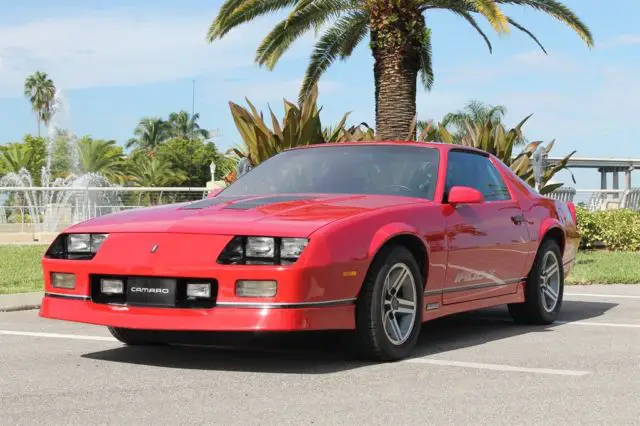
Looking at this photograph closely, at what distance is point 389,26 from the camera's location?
20.4 metres

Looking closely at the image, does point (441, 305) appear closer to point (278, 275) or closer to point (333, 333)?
point (333, 333)

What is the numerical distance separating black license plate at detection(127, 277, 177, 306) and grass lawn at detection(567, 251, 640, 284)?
8.45 metres

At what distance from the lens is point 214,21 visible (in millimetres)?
22094

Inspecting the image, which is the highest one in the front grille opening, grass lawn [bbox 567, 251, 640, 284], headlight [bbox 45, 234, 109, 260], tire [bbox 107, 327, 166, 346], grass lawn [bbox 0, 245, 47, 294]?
headlight [bbox 45, 234, 109, 260]

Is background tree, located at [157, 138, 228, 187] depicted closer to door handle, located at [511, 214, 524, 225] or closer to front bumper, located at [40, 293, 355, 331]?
door handle, located at [511, 214, 524, 225]

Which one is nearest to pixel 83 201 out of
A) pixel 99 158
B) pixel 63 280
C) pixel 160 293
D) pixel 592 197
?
pixel 592 197

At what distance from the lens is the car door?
7.47 m

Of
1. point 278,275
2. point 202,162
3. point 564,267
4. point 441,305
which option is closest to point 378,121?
point 564,267

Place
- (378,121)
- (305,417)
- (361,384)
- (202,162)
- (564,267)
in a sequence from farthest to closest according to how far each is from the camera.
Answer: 1. (202,162)
2. (378,121)
3. (564,267)
4. (361,384)
5. (305,417)

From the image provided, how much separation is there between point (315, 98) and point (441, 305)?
9706 millimetres

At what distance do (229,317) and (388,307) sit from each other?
116 centimetres

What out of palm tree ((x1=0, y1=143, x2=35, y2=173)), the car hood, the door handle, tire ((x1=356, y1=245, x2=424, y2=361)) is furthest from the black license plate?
palm tree ((x1=0, y1=143, x2=35, y2=173))

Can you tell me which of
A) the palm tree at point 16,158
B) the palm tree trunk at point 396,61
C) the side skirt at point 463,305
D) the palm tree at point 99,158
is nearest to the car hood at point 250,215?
the side skirt at point 463,305

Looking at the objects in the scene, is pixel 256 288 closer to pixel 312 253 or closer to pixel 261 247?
pixel 261 247
